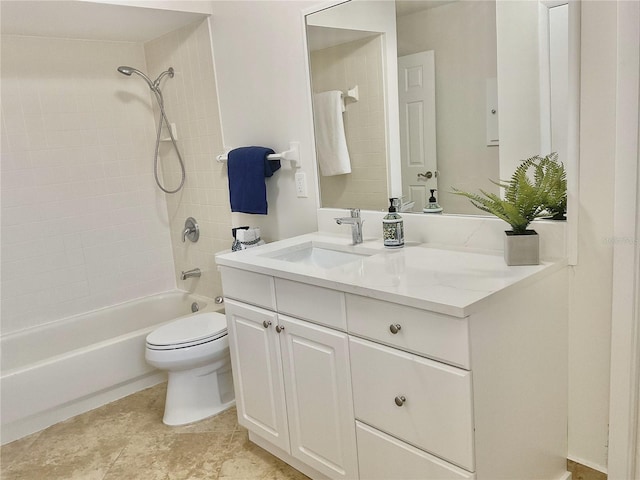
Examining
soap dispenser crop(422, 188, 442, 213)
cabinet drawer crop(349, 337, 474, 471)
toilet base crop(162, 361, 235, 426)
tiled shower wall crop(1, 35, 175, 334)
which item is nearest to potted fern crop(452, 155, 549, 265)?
soap dispenser crop(422, 188, 442, 213)

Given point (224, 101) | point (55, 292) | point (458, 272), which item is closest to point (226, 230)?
point (224, 101)

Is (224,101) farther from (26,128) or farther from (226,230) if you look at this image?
(26,128)

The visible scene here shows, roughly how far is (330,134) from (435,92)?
583 millimetres

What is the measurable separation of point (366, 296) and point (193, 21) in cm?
208

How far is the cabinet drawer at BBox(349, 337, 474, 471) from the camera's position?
1429 millimetres

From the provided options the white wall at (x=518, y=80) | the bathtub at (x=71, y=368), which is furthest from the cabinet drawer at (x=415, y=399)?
the bathtub at (x=71, y=368)

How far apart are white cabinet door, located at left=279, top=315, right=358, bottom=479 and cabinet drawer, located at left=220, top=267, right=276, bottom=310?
97 mm

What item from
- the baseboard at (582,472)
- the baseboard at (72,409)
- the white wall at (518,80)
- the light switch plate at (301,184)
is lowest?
the baseboard at (72,409)

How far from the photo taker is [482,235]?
1.92m

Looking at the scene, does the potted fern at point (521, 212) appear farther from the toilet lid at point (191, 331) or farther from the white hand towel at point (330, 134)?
the toilet lid at point (191, 331)

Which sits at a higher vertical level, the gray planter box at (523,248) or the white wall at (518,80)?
the white wall at (518,80)

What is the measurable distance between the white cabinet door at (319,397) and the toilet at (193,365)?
2.28 ft

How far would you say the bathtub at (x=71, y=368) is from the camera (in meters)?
2.57

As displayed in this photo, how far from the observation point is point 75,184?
3232 millimetres
